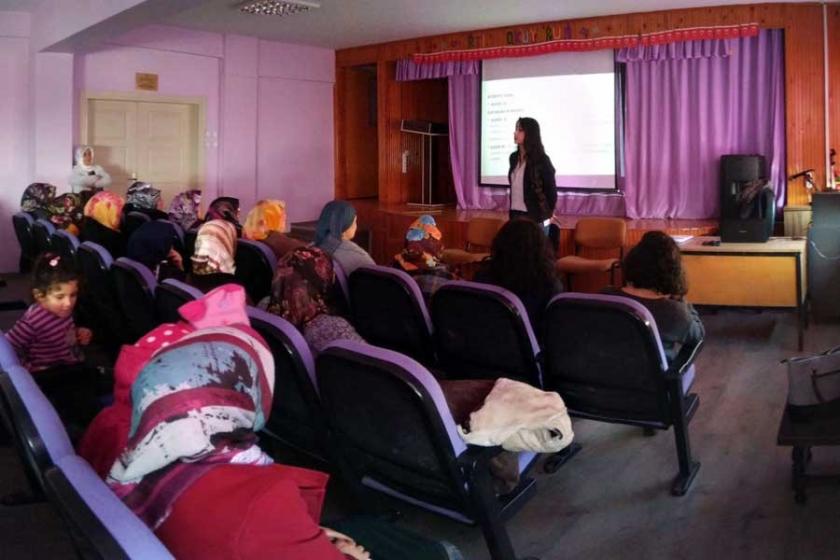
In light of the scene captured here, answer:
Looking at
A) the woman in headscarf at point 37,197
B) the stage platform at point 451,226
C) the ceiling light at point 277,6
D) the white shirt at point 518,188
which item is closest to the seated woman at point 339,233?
the white shirt at point 518,188

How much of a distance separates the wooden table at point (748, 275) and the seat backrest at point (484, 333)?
260 cm

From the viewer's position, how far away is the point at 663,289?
3102 mm

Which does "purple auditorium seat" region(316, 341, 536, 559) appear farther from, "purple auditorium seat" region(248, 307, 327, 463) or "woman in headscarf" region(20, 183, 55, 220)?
"woman in headscarf" region(20, 183, 55, 220)

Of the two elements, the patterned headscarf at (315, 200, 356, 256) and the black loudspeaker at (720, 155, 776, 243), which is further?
the black loudspeaker at (720, 155, 776, 243)

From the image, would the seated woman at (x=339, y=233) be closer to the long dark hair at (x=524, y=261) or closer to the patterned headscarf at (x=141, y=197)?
the long dark hair at (x=524, y=261)

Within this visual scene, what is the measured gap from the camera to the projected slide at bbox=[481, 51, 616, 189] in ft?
26.2

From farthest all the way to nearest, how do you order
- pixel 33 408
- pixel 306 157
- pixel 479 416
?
pixel 306 157
pixel 479 416
pixel 33 408

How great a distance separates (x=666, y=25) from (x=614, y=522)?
593 cm

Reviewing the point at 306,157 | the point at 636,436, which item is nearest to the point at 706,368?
the point at 636,436

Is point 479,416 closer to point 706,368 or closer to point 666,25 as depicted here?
point 706,368

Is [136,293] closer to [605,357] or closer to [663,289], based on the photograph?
[605,357]

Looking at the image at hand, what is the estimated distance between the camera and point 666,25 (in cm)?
737

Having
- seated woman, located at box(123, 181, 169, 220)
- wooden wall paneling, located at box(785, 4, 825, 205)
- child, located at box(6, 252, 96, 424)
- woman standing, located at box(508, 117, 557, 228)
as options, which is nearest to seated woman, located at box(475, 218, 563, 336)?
child, located at box(6, 252, 96, 424)

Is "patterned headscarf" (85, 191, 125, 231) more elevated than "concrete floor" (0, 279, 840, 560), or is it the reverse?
"patterned headscarf" (85, 191, 125, 231)
